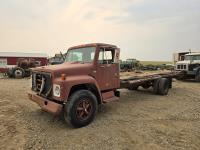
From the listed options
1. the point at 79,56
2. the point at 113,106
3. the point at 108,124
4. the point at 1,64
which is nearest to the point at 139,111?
the point at 113,106

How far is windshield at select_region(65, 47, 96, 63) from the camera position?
6.06 m

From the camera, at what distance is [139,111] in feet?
22.0

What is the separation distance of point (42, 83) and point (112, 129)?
2.19 m

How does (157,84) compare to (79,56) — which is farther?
(157,84)

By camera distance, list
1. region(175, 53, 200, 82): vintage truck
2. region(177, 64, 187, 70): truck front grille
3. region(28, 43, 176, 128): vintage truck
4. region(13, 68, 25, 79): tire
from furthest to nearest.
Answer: region(13, 68, 25, 79): tire < region(177, 64, 187, 70): truck front grille < region(175, 53, 200, 82): vintage truck < region(28, 43, 176, 128): vintage truck

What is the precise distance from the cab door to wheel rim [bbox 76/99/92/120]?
923 millimetres

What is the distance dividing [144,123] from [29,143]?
2962 millimetres

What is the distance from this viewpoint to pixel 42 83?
543 centimetres

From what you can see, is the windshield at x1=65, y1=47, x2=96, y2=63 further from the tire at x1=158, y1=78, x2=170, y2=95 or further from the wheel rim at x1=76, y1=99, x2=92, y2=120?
the tire at x1=158, y1=78, x2=170, y2=95

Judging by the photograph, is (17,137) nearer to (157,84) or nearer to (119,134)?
(119,134)

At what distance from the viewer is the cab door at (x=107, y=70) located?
6059mm

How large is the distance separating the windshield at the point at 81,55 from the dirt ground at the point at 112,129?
176 cm

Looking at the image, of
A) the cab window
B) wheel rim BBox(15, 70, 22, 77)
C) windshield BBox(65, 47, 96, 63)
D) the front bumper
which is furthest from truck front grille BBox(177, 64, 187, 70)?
wheel rim BBox(15, 70, 22, 77)

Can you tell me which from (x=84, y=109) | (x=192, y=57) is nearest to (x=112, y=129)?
(x=84, y=109)
